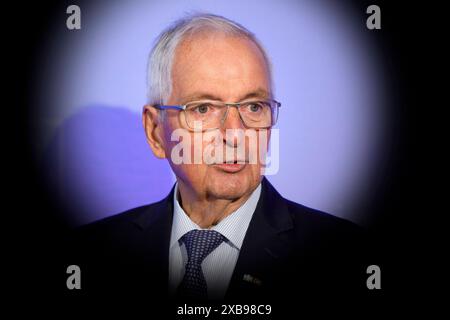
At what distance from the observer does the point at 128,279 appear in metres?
2.27

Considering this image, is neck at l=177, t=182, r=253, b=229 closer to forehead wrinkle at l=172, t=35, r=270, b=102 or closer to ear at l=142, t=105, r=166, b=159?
ear at l=142, t=105, r=166, b=159

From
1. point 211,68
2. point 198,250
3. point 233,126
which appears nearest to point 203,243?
point 198,250

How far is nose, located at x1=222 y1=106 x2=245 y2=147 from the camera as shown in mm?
1941

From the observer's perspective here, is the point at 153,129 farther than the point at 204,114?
Yes

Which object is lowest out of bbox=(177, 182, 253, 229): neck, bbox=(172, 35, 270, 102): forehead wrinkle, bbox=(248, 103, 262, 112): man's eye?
bbox=(177, 182, 253, 229): neck

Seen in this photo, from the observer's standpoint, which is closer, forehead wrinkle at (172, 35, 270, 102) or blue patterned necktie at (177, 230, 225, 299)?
forehead wrinkle at (172, 35, 270, 102)

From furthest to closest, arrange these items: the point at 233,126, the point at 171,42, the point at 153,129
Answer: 1. the point at 153,129
2. the point at 171,42
3. the point at 233,126

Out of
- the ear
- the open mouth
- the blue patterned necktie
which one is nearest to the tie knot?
the blue patterned necktie

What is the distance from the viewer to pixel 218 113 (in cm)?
196

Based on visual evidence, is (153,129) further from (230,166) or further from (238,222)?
(238,222)

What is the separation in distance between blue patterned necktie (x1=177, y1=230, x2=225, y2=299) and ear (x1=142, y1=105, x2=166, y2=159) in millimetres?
374

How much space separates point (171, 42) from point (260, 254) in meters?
0.94
